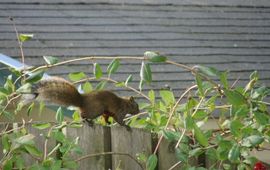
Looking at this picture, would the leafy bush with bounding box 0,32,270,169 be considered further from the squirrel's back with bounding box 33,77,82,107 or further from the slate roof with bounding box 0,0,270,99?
the slate roof with bounding box 0,0,270,99

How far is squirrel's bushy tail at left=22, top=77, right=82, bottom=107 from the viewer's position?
6.77 feet

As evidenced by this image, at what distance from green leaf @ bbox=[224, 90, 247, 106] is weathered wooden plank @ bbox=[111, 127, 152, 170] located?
362mm

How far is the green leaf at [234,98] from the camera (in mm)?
1788

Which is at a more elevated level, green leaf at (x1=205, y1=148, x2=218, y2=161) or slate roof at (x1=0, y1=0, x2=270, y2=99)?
slate roof at (x1=0, y1=0, x2=270, y2=99)

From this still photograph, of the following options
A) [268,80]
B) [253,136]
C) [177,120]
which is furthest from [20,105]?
[268,80]

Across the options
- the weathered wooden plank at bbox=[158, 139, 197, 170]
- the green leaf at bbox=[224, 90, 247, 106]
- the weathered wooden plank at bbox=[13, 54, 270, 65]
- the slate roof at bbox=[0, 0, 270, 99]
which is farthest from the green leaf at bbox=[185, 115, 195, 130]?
the weathered wooden plank at bbox=[13, 54, 270, 65]

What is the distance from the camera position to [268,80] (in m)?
6.74

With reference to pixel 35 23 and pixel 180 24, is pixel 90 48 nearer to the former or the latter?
pixel 35 23

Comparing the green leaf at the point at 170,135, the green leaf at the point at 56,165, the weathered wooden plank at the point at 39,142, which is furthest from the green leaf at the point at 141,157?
the weathered wooden plank at the point at 39,142

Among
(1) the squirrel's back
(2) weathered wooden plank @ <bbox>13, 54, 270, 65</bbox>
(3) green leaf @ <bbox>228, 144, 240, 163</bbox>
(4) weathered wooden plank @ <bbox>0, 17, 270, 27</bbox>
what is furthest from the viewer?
(4) weathered wooden plank @ <bbox>0, 17, 270, 27</bbox>

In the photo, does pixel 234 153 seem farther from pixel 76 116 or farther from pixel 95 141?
pixel 76 116

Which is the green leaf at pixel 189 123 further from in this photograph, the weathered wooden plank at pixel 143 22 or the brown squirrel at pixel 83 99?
the weathered wooden plank at pixel 143 22

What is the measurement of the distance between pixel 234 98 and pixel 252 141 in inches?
4.4

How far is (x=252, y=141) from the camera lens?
179 centimetres
